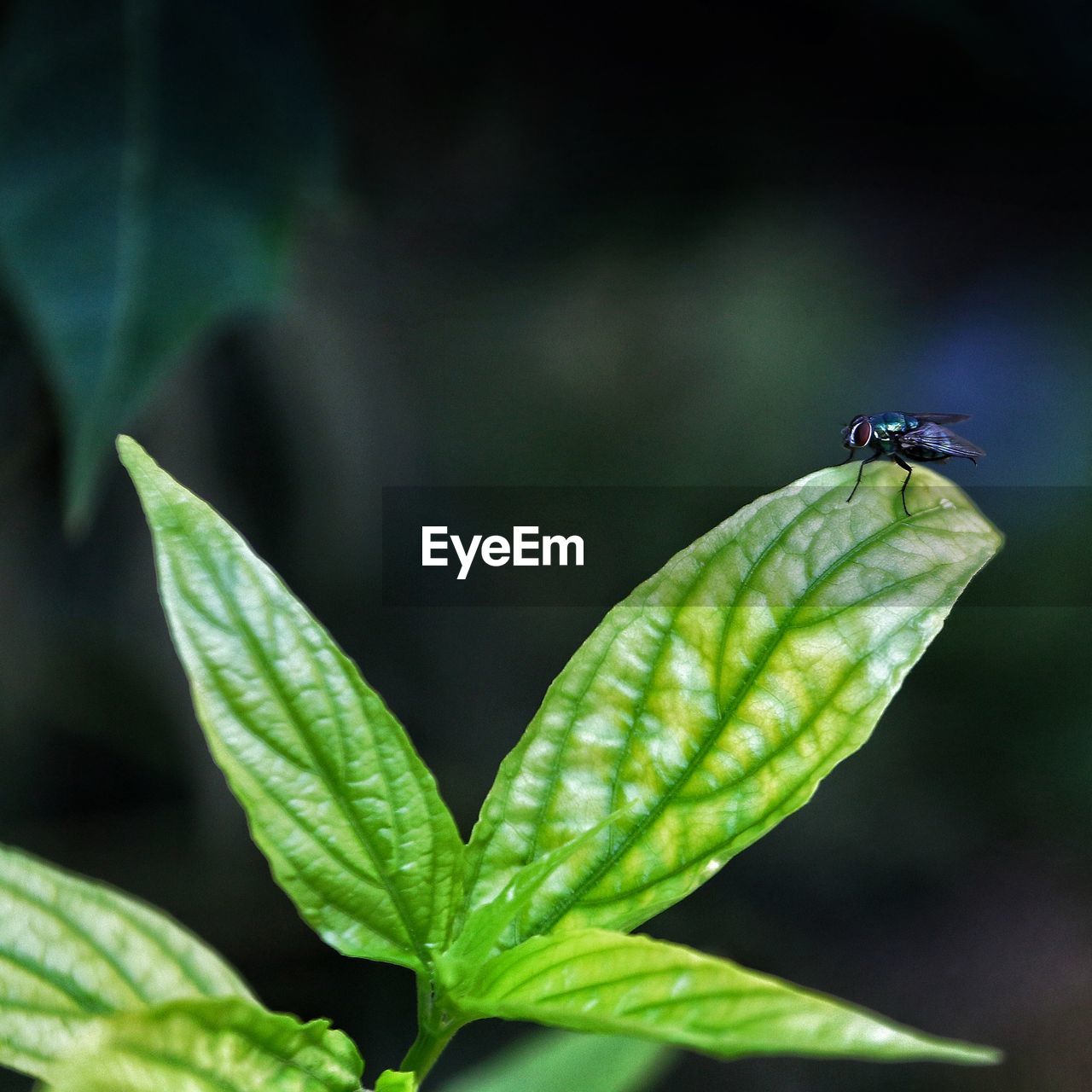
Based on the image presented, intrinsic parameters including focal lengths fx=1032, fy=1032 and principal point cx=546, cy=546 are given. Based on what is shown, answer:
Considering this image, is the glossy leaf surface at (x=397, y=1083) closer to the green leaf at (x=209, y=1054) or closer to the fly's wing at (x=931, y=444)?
the green leaf at (x=209, y=1054)

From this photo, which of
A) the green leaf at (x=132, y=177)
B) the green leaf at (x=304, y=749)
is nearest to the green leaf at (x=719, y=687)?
the green leaf at (x=304, y=749)

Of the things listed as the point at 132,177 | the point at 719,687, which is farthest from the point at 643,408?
the point at 719,687

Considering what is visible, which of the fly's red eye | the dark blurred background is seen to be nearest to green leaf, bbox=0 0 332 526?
the dark blurred background

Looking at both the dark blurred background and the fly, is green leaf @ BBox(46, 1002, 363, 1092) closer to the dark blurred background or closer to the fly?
the fly

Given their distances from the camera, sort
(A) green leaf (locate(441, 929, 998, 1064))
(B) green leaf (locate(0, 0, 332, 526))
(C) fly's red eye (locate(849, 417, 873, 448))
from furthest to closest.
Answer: (B) green leaf (locate(0, 0, 332, 526)), (C) fly's red eye (locate(849, 417, 873, 448)), (A) green leaf (locate(441, 929, 998, 1064))

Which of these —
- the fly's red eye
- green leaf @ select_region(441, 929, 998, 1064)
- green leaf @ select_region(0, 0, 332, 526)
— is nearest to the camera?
green leaf @ select_region(441, 929, 998, 1064)

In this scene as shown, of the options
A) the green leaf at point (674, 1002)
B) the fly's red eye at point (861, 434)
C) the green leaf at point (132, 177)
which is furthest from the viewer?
the green leaf at point (132, 177)

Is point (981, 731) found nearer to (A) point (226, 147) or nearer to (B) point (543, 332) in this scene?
(B) point (543, 332)

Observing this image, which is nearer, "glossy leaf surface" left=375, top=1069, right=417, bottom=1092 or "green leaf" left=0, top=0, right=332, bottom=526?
"glossy leaf surface" left=375, top=1069, right=417, bottom=1092
